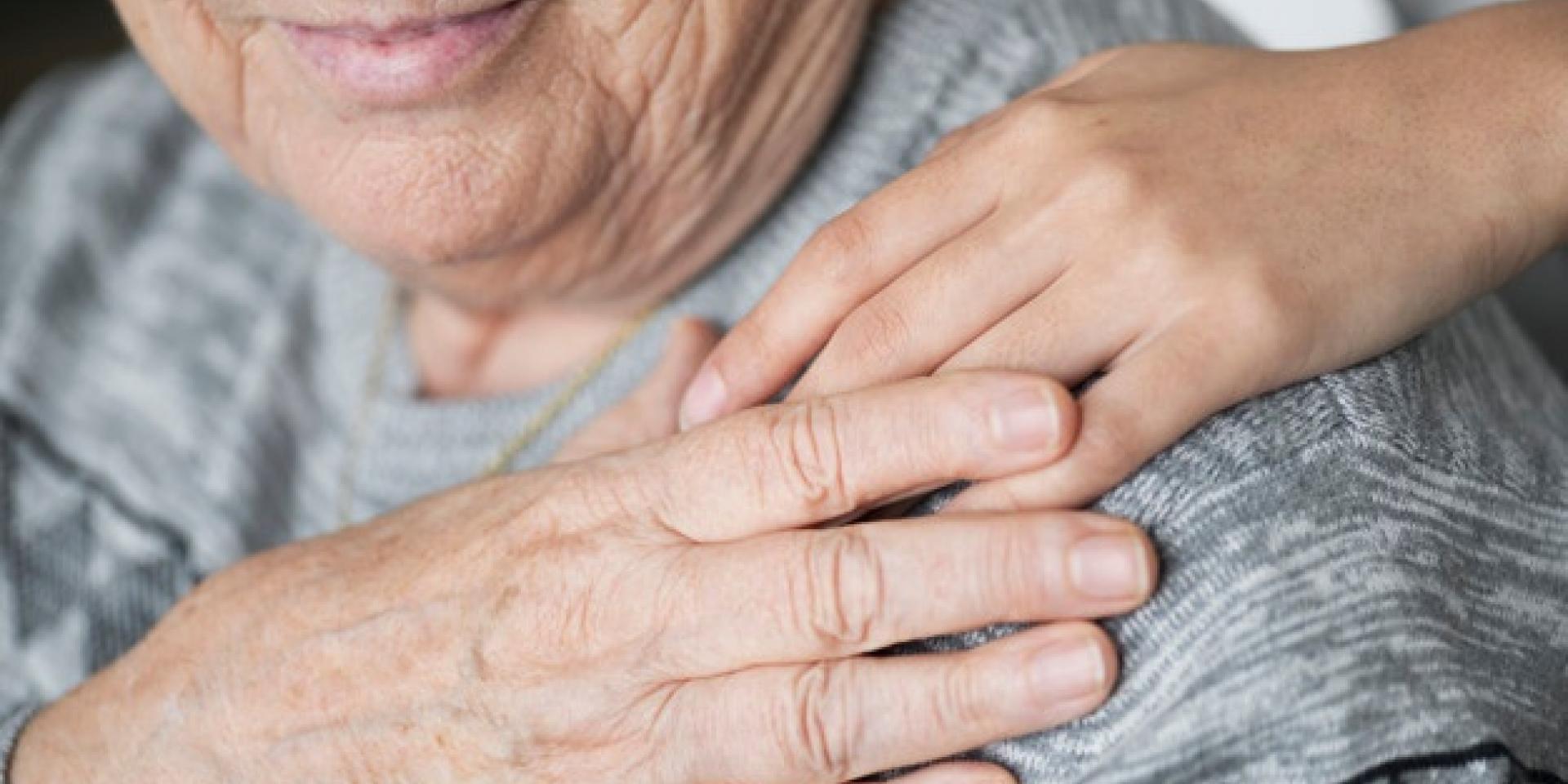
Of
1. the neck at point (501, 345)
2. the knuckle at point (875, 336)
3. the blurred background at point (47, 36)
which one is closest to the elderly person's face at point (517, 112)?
the neck at point (501, 345)

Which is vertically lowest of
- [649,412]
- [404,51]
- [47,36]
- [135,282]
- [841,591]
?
[47,36]

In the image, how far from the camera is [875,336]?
92cm

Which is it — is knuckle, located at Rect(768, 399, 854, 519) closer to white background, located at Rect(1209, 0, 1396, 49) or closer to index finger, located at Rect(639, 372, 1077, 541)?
index finger, located at Rect(639, 372, 1077, 541)

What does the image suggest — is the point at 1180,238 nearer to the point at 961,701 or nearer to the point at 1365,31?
the point at 961,701

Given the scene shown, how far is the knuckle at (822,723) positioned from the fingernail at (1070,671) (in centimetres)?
9

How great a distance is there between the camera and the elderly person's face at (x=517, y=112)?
1081mm

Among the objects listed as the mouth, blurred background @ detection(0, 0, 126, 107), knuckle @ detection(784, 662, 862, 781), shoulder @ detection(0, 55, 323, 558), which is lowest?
blurred background @ detection(0, 0, 126, 107)

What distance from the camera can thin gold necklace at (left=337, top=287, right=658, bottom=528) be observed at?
53.6 inches

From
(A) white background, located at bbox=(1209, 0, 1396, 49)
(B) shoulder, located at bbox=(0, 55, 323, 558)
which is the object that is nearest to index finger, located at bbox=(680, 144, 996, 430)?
(A) white background, located at bbox=(1209, 0, 1396, 49)

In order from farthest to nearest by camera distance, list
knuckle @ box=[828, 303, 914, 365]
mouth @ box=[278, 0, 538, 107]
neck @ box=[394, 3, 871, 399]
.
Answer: neck @ box=[394, 3, 871, 399] → mouth @ box=[278, 0, 538, 107] → knuckle @ box=[828, 303, 914, 365]

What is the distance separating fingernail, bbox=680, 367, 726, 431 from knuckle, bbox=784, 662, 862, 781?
7.2 inches

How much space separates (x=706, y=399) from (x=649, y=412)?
157 mm

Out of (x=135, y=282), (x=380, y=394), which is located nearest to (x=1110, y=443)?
(x=380, y=394)

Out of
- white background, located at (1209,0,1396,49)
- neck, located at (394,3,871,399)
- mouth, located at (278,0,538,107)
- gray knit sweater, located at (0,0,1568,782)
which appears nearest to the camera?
gray knit sweater, located at (0,0,1568,782)
